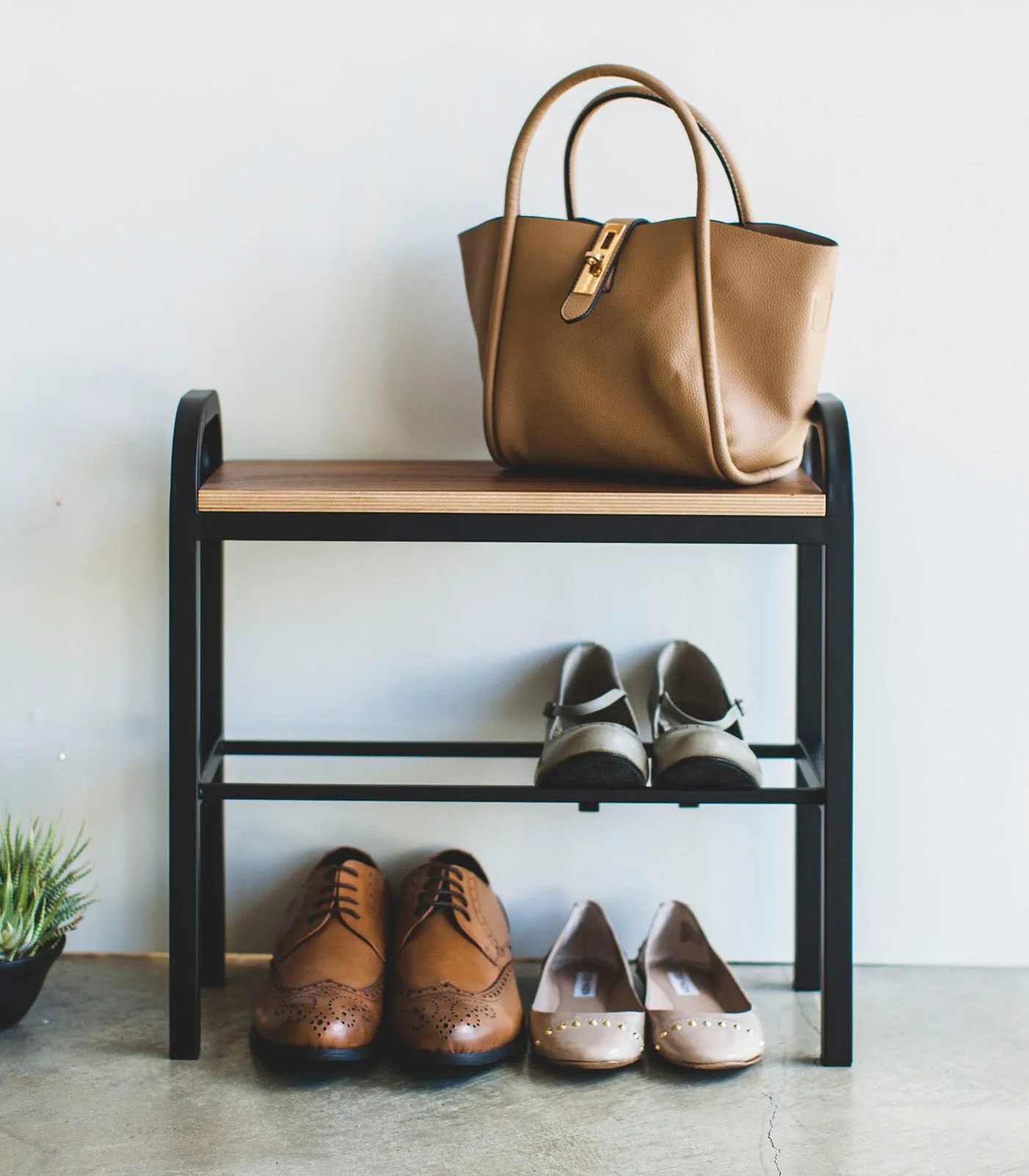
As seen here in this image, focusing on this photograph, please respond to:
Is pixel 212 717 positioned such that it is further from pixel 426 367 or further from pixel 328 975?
pixel 426 367

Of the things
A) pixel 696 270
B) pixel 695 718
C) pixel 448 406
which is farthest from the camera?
pixel 448 406

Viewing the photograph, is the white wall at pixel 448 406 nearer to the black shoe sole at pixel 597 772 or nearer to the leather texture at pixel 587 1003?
the leather texture at pixel 587 1003

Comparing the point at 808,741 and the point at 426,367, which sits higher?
the point at 426,367

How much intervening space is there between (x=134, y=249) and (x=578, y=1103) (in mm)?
1035

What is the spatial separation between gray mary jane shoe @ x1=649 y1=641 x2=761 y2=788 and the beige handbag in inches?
10.1

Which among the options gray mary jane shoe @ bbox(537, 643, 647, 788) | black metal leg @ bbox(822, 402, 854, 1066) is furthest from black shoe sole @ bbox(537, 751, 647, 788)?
black metal leg @ bbox(822, 402, 854, 1066)

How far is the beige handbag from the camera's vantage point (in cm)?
107

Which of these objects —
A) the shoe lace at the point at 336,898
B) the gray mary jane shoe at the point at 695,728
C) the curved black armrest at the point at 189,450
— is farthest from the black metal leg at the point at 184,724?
the gray mary jane shoe at the point at 695,728

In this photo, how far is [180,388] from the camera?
1.38 metres

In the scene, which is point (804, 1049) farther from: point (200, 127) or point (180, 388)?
point (200, 127)

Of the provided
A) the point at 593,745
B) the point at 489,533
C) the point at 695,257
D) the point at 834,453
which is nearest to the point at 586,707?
the point at 593,745

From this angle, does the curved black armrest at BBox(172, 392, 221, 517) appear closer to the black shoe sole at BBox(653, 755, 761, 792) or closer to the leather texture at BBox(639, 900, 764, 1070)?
the black shoe sole at BBox(653, 755, 761, 792)

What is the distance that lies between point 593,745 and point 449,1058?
327 millimetres

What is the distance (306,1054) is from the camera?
44.6 inches
